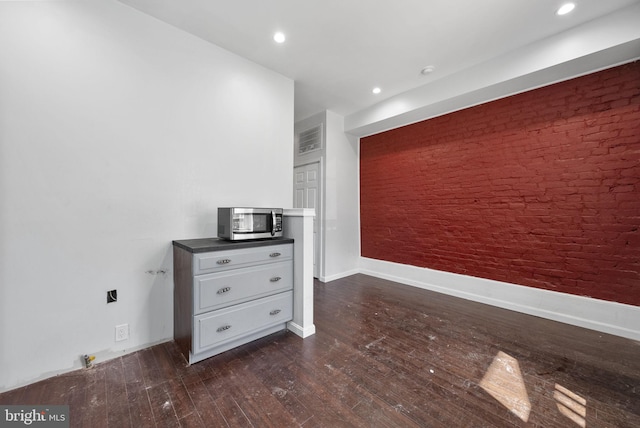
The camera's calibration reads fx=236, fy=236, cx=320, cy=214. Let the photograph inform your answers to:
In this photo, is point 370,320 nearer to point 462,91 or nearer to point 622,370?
point 622,370

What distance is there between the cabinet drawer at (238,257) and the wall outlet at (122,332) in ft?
2.87

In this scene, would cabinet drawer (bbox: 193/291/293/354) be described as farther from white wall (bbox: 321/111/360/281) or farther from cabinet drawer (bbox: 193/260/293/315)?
white wall (bbox: 321/111/360/281)

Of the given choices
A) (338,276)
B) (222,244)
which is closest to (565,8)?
(222,244)

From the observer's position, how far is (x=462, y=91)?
9.88 ft

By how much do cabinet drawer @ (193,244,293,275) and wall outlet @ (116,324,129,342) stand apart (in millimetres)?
876

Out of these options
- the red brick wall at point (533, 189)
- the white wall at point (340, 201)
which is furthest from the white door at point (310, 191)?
the red brick wall at point (533, 189)

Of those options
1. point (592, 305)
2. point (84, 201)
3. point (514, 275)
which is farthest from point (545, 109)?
point (84, 201)

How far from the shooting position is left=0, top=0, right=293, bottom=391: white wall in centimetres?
165

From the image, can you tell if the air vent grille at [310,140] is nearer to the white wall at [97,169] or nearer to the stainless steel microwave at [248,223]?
the white wall at [97,169]

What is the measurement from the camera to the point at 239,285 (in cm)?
206

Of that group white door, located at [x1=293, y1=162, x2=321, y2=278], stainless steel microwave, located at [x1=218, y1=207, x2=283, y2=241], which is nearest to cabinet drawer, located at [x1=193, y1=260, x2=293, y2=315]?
stainless steel microwave, located at [x1=218, y1=207, x2=283, y2=241]

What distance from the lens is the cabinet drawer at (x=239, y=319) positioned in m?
1.86

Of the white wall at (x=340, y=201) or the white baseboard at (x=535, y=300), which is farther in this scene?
the white wall at (x=340, y=201)

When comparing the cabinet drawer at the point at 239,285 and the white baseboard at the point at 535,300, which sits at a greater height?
the cabinet drawer at the point at 239,285
